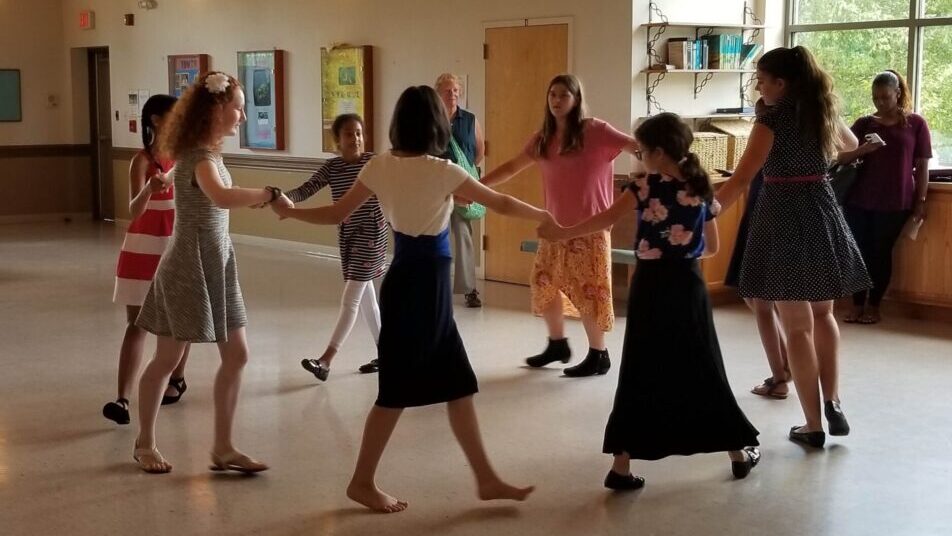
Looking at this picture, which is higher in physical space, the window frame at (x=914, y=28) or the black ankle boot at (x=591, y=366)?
the window frame at (x=914, y=28)

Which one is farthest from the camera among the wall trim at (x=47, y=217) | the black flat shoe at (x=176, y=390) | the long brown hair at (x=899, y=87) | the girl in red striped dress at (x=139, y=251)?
the wall trim at (x=47, y=217)

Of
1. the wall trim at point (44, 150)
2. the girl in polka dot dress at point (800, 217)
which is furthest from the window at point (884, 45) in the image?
the wall trim at point (44, 150)

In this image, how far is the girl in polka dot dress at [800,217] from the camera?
4.22 meters

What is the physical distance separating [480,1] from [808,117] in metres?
4.79

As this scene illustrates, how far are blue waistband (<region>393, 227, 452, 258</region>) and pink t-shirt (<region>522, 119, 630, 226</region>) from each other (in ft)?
5.88

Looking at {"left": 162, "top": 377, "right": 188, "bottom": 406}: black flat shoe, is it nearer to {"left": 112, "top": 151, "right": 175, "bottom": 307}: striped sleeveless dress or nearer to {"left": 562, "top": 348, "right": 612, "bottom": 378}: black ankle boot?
{"left": 112, "top": 151, "right": 175, "bottom": 307}: striped sleeveless dress

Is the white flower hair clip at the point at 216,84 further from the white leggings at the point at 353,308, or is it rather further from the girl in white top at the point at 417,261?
the white leggings at the point at 353,308

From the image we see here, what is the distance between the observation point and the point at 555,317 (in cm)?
565

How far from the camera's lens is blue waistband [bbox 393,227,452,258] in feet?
11.7

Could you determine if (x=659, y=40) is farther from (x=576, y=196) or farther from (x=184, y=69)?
(x=184, y=69)

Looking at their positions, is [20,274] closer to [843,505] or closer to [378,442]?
[378,442]

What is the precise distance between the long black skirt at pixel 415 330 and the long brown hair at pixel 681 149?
76 centimetres

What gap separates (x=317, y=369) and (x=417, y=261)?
77.3 inches

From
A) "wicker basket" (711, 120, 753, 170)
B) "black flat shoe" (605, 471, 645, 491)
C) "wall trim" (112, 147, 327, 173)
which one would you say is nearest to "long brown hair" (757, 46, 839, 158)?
"black flat shoe" (605, 471, 645, 491)
